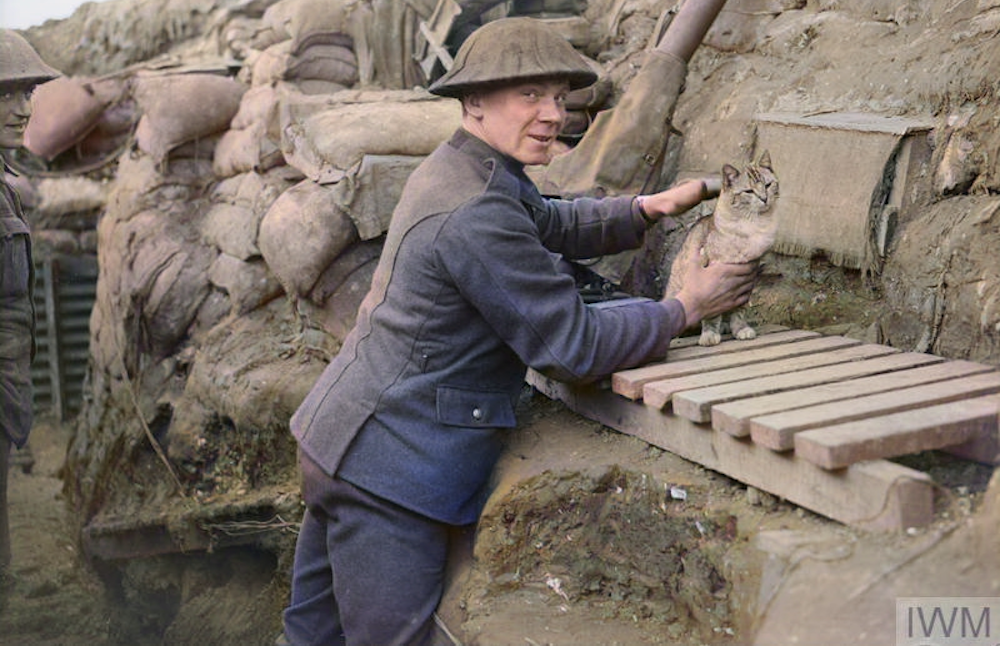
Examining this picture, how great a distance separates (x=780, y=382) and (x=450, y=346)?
972 millimetres

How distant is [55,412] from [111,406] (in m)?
2.74

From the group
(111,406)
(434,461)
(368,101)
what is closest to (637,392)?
(434,461)

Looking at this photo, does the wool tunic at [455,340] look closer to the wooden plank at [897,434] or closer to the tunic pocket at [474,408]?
the tunic pocket at [474,408]

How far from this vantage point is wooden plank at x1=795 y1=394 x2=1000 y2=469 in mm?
2545

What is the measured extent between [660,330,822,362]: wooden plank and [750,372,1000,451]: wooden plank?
0.67m

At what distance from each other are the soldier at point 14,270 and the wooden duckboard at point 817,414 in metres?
2.65

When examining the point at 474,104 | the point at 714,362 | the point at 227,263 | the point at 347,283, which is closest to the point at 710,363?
the point at 714,362

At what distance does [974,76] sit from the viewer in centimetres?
403

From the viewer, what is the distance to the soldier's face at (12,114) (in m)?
4.66

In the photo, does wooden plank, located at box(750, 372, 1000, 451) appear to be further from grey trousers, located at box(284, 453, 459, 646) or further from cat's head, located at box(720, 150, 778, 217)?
grey trousers, located at box(284, 453, 459, 646)

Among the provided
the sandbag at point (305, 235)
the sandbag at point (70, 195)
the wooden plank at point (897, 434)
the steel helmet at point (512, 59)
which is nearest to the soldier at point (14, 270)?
the sandbag at point (305, 235)

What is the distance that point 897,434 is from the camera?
2600 millimetres

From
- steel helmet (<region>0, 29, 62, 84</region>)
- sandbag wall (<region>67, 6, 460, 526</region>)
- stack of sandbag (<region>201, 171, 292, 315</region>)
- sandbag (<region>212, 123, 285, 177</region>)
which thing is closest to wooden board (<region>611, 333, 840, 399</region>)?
sandbag wall (<region>67, 6, 460, 526</region>)

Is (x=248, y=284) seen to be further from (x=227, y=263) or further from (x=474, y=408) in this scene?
(x=474, y=408)
